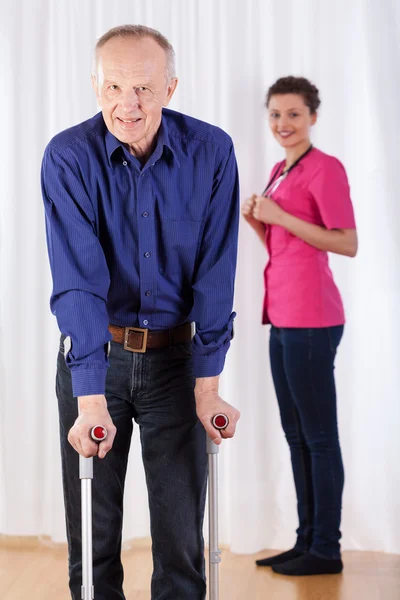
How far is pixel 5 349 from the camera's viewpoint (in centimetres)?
330

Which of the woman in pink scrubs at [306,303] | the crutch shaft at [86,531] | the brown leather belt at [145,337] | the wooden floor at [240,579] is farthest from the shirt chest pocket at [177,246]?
the wooden floor at [240,579]

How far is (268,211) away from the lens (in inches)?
115

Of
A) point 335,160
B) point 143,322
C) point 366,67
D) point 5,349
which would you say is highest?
point 366,67

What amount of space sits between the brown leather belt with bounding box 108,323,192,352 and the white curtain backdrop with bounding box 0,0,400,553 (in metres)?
1.23

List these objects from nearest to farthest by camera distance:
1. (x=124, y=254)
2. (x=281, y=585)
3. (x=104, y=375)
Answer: (x=104, y=375), (x=124, y=254), (x=281, y=585)

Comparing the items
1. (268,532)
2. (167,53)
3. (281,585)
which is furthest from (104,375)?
(268,532)

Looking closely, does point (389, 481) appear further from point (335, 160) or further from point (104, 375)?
point (104, 375)

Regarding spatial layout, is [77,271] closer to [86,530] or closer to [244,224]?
[86,530]

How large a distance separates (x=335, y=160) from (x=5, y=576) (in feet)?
6.15

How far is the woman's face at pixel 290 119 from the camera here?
118 inches

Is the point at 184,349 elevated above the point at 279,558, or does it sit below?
above

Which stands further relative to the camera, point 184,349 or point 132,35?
point 184,349

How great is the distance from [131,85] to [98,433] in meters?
0.71

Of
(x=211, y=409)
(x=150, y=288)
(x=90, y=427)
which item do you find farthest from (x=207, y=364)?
(x=90, y=427)
